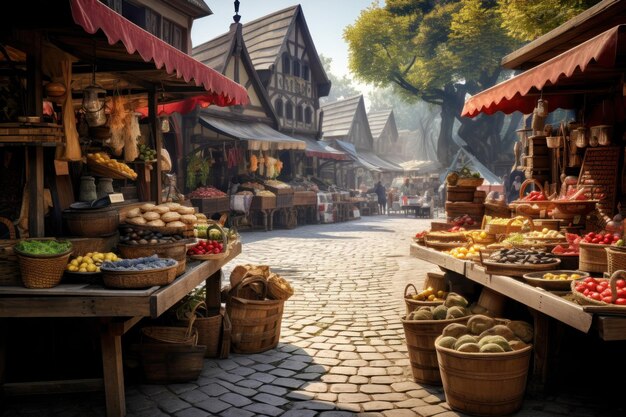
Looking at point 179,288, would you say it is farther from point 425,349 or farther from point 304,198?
point 304,198

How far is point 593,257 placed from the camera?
4.91 metres

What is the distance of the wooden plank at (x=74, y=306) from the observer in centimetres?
385

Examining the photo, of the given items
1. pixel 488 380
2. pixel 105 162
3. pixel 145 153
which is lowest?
pixel 488 380

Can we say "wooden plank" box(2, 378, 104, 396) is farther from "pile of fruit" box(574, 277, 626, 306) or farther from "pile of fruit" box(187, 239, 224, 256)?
"pile of fruit" box(574, 277, 626, 306)

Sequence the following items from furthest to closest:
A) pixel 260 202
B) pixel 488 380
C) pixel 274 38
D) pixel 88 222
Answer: pixel 274 38, pixel 260 202, pixel 88 222, pixel 488 380

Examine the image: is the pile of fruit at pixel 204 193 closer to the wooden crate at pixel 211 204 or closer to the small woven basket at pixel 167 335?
the wooden crate at pixel 211 204

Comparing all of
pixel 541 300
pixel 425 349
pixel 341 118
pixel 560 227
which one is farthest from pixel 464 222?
pixel 341 118

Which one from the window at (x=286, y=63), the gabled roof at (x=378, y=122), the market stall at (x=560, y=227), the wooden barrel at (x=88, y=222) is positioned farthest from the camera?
the gabled roof at (x=378, y=122)

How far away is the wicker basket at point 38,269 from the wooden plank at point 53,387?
84cm

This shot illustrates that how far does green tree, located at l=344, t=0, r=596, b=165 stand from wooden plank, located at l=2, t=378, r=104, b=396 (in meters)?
33.0

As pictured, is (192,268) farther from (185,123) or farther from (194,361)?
(185,123)

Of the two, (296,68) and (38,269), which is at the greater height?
(296,68)

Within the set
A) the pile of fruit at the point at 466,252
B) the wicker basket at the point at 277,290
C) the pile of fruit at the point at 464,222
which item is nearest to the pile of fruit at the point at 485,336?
the pile of fruit at the point at 466,252

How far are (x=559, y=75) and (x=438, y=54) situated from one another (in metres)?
32.7
